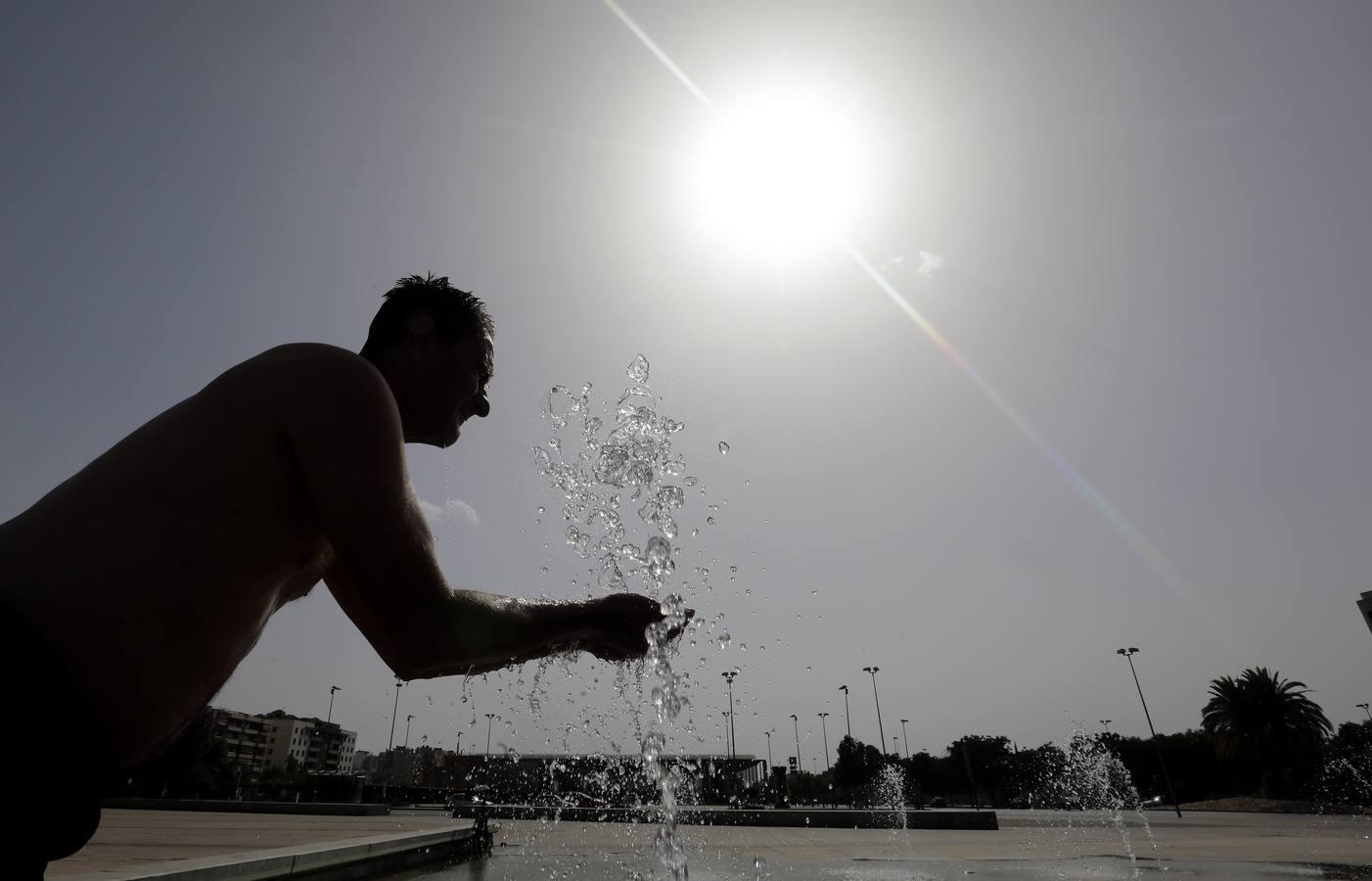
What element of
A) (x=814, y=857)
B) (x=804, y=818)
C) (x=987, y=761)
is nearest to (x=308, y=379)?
(x=814, y=857)

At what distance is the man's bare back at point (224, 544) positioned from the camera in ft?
3.95

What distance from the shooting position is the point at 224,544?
1.33m

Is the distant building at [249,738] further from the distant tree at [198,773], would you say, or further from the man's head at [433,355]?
the man's head at [433,355]

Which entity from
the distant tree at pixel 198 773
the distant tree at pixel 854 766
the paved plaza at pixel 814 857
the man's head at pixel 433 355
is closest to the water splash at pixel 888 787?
the distant tree at pixel 854 766

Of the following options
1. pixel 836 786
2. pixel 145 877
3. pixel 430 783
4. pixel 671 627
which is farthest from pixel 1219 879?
pixel 430 783

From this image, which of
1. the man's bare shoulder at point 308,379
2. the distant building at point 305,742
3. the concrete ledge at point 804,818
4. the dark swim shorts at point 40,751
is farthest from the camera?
the distant building at point 305,742

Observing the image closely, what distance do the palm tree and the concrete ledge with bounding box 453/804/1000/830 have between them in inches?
1950

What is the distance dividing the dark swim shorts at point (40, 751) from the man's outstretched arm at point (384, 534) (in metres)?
0.45

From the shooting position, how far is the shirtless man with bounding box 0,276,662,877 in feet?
3.71

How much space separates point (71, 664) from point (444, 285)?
4.43 ft

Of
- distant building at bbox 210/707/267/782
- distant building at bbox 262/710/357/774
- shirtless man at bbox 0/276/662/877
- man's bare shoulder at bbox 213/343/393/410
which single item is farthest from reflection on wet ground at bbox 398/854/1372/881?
distant building at bbox 262/710/357/774

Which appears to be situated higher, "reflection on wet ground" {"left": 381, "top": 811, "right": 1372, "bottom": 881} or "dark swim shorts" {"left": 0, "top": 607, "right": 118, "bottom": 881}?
"dark swim shorts" {"left": 0, "top": 607, "right": 118, "bottom": 881}

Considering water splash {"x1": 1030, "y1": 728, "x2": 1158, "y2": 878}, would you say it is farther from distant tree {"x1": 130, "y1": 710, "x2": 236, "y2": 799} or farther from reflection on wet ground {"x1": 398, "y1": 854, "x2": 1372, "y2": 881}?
distant tree {"x1": 130, "y1": 710, "x2": 236, "y2": 799}

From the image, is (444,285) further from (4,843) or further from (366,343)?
(4,843)
